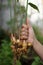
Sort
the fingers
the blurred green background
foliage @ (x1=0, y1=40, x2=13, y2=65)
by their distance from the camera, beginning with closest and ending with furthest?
the fingers, the blurred green background, foliage @ (x1=0, y1=40, x2=13, y2=65)

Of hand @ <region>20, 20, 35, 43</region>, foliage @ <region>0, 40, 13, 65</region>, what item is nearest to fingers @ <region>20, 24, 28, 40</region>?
hand @ <region>20, 20, 35, 43</region>

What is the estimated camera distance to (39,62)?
2.09 meters

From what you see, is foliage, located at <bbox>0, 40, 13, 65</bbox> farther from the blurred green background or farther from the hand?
the hand

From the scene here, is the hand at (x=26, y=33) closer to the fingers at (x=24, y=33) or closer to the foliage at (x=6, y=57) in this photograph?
the fingers at (x=24, y=33)

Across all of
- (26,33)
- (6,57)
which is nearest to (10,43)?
(6,57)

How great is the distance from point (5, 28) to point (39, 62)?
145 cm

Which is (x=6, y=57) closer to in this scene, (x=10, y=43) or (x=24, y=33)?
(x=10, y=43)

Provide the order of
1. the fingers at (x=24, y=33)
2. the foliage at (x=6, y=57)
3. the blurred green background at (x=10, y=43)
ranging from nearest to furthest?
1. the fingers at (x=24, y=33)
2. the blurred green background at (x=10, y=43)
3. the foliage at (x=6, y=57)

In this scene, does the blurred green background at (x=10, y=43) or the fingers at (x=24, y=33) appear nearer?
the fingers at (x=24, y=33)

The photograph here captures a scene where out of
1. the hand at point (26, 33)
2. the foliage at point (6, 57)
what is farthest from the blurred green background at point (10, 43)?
the hand at point (26, 33)

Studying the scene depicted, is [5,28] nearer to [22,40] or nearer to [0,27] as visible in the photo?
[0,27]

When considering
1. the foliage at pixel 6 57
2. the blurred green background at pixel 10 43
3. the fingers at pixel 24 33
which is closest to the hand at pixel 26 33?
the fingers at pixel 24 33

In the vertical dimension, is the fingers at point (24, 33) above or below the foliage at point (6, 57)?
above

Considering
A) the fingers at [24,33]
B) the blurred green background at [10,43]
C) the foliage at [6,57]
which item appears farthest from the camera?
the foliage at [6,57]
